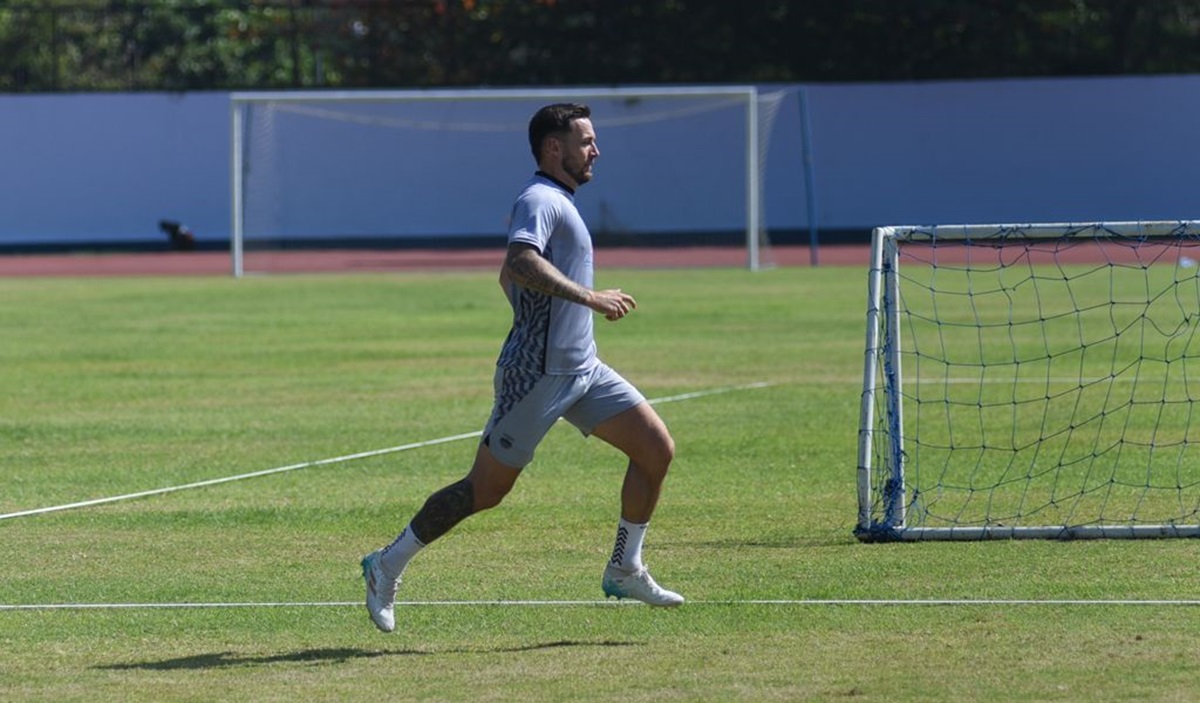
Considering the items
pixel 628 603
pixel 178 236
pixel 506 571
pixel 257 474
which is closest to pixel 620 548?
pixel 628 603

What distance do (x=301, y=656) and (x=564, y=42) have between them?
40.2 meters

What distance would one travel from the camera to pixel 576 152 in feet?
24.3

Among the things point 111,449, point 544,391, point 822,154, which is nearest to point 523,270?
point 544,391

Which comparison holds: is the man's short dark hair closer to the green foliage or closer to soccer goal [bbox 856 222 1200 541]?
soccer goal [bbox 856 222 1200 541]

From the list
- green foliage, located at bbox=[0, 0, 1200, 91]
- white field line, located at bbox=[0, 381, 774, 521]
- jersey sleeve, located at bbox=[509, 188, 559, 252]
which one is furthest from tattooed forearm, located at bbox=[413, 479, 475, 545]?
green foliage, located at bbox=[0, 0, 1200, 91]

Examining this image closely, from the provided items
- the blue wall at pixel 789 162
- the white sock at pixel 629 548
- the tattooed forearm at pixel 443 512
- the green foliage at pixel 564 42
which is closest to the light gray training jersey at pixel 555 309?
the tattooed forearm at pixel 443 512

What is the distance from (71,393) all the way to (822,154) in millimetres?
29916

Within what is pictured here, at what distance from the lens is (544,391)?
7367 mm

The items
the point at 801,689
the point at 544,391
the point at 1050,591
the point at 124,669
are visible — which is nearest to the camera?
the point at 801,689

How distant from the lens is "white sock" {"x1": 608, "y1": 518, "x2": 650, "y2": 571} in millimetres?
7637

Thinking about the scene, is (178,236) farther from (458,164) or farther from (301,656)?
(301,656)

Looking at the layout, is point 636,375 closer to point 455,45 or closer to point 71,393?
point 71,393

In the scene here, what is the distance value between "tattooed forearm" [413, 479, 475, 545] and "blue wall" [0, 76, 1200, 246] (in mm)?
34245

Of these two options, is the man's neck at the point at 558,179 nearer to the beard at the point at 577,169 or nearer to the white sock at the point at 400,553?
the beard at the point at 577,169
